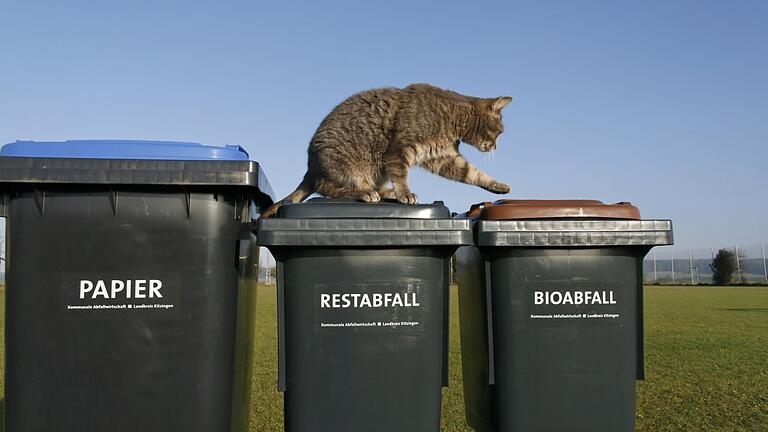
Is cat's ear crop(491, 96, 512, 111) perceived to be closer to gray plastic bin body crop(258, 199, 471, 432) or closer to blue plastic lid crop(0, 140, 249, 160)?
gray plastic bin body crop(258, 199, 471, 432)

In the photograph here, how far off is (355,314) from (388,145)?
1618 mm

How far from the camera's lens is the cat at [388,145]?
3578 millimetres

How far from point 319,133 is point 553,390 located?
210cm

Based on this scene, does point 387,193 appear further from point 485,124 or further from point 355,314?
point 355,314

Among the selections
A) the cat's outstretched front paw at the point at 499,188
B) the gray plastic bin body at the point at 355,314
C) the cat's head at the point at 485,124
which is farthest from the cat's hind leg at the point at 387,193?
the gray plastic bin body at the point at 355,314

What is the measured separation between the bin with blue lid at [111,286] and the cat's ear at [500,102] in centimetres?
244

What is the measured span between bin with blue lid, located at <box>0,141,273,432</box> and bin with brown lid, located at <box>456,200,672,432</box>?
1.17m

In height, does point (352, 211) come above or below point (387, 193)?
below

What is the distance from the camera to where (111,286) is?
88.7 inches

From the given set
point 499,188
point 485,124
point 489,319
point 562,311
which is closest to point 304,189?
point 499,188

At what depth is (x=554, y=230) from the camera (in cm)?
254

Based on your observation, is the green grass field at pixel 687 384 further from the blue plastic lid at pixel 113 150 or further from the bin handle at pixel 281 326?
the blue plastic lid at pixel 113 150

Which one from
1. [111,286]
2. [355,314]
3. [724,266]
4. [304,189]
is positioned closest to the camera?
[111,286]

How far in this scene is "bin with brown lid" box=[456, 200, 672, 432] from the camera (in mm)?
2537
